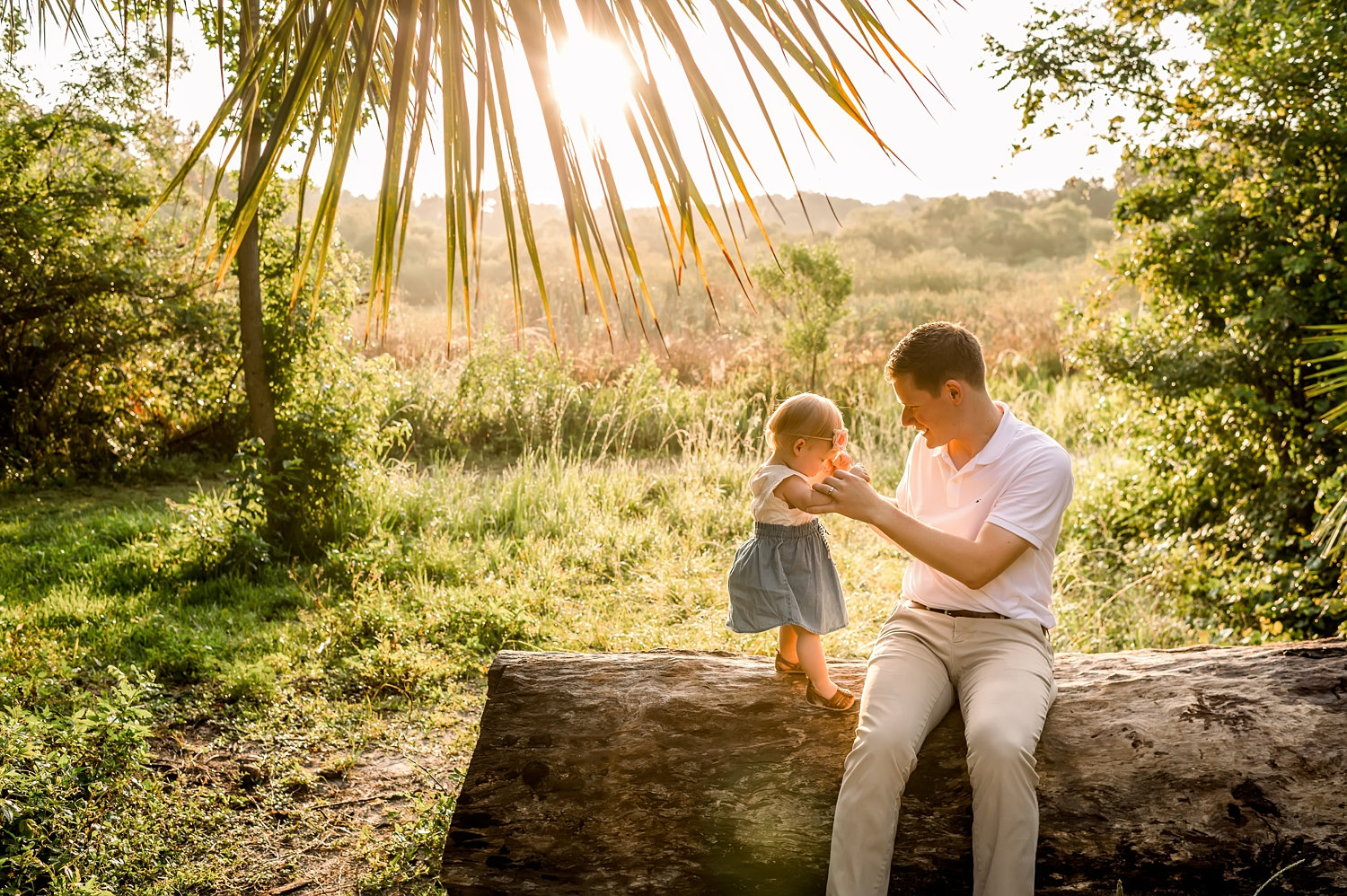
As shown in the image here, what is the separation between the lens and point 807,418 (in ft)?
8.53

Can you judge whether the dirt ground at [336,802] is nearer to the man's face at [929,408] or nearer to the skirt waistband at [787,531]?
the skirt waistband at [787,531]

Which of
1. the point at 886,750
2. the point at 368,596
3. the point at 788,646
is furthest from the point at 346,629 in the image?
the point at 886,750

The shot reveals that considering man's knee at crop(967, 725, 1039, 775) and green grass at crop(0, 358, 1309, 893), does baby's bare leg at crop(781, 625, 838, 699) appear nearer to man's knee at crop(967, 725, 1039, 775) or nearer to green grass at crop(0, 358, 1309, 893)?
man's knee at crop(967, 725, 1039, 775)

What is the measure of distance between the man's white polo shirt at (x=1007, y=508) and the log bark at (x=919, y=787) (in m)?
0.33

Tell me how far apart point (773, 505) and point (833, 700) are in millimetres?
584

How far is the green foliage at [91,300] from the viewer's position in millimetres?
7098

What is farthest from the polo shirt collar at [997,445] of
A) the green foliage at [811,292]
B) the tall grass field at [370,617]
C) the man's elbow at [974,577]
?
the green foliage at [811,292]

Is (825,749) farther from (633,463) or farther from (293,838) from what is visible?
(633,463)

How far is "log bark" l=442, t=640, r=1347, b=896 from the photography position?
2123 millimetres

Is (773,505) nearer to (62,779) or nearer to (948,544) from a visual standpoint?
(948,544)

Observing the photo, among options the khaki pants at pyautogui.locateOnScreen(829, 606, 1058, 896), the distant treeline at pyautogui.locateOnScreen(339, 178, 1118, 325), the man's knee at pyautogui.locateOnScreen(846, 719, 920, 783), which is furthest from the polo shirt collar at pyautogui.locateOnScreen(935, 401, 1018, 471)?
the distant treeline at pyautogui.locateOnScreen(339, 178, 1118, 325)

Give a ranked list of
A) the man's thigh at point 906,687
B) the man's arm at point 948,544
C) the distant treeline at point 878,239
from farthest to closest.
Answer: the distant treeline at point 878,239, the man's arm at point 948,544, the man's thigh at point 906,687

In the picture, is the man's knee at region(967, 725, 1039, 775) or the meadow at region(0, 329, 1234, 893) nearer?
the man's knee at region(967, 725, 1039, 775)

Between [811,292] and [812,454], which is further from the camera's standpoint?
[811,292]
